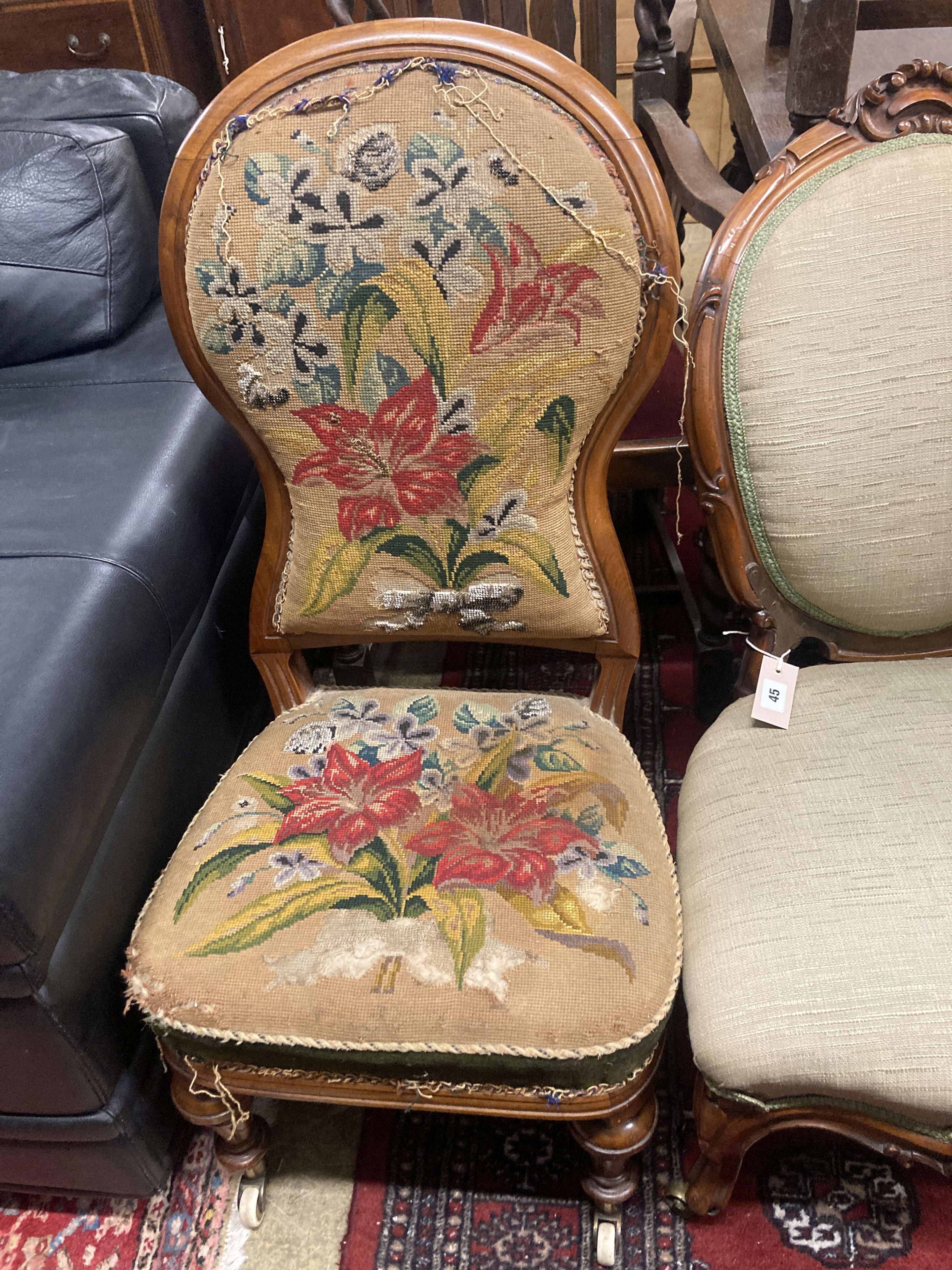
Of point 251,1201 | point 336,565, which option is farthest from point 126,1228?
point 336,565

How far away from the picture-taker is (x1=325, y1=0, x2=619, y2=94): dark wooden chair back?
1535 mm

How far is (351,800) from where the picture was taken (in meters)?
0.94

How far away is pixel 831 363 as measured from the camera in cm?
86

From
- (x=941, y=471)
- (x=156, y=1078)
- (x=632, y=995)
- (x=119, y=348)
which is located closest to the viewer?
(x=632, y=995)

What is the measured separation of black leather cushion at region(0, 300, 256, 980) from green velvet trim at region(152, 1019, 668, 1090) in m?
0.18

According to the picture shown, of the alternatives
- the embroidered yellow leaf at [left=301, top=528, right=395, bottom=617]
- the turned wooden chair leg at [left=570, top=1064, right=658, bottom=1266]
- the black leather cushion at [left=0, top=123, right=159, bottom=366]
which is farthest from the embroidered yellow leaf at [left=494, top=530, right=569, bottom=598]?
the black leather cushion at [left=0, top=123, right=159, bottom=366]

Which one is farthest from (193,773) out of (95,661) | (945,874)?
(945,874)

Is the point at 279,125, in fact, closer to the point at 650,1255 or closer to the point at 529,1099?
the point at 529,1099

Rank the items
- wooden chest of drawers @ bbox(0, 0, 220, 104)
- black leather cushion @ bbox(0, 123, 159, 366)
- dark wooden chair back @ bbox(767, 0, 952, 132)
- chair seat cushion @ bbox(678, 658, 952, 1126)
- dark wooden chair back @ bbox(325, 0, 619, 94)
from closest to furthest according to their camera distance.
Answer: chair seat cushion @ bbox(678, 658, 952, 1126) < dark wooden chair back @ bbox(767, 0, 952, 132) < black leather cushion @ bbox(0, 123, 159, 366) < dark wooden chair back @ bbox(325, 0, 619, 94) < wooden chest of drawers @ bbox(0, 0, 220, 104)

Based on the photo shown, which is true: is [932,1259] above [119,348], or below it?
below

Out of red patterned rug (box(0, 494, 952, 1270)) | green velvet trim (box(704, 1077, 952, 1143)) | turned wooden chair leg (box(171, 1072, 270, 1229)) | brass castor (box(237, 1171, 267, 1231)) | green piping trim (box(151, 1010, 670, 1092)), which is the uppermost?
green piping trim (box(151, 1010, 670, 1092))

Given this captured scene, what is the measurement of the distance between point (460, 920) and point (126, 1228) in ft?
2.02

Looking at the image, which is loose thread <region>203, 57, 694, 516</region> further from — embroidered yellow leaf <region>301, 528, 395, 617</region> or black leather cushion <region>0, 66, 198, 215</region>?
black leather cushion <region>0, 66, 198, 215</region>

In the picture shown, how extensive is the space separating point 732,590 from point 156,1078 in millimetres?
808
